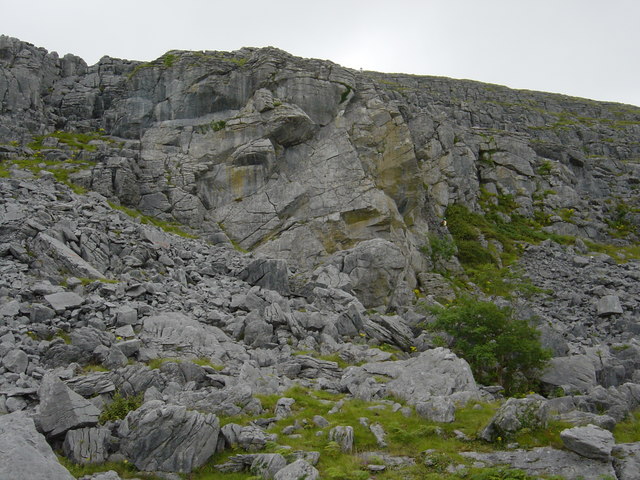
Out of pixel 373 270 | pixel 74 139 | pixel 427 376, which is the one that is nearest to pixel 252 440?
pixel 427 376

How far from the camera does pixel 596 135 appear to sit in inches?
3568

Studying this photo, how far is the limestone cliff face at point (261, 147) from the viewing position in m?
40.8

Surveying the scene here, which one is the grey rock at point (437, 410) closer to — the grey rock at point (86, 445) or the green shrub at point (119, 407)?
the green shrub at point (119, 407)

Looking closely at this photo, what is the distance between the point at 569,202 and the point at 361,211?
129 feet

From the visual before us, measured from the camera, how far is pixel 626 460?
12.9 meters

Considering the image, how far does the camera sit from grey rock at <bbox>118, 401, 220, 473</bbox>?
1351 centimetres

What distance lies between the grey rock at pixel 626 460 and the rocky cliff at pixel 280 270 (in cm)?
7

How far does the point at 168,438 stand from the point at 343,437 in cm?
522

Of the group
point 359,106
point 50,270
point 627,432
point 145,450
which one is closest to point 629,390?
point 627,432

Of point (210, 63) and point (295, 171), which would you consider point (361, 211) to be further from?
point (210, 63)

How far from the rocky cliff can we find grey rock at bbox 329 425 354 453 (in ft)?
0.23

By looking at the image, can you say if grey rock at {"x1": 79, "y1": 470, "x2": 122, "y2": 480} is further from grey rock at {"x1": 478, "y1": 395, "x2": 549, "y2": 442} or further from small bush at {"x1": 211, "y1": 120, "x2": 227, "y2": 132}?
small bush at {"x1": 211, "y1": 120, "x2": 227, "y2": 132}

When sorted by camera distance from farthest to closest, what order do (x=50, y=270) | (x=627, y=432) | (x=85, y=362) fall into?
1. (x=50, y=270)
2. (x=85, y=362)
3. (x=627, y=432)

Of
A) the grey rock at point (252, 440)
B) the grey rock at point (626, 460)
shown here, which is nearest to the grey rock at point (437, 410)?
the grey rock at point (626, 460)
